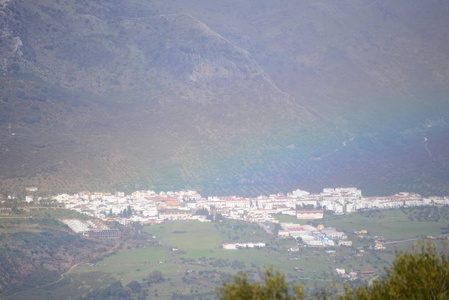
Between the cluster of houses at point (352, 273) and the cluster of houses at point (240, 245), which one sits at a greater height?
the cluster of houses at point (240, 245)

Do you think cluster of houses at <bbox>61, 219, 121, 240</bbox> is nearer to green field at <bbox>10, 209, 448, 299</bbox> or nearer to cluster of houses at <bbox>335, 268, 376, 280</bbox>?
green field at <bbox>10, 209, 448, 299</bbox>

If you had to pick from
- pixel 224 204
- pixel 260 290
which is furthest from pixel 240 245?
pixel 260 290

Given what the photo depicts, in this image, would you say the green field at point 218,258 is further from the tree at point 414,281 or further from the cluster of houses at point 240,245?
the tree at point 414,281

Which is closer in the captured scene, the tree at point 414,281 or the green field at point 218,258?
the tree at point 414,281

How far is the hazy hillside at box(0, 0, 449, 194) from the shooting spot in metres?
50.7

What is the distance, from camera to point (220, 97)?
65500mm

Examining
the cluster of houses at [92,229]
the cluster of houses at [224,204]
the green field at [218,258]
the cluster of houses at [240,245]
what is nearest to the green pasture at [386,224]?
the green field at [218,258]

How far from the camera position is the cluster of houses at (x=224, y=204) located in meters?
41.6

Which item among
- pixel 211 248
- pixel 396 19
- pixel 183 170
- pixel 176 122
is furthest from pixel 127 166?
pixel 396 19

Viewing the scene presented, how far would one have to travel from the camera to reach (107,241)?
119 ft

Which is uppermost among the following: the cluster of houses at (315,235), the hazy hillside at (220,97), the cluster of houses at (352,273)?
the hazy hillside at (220,97)

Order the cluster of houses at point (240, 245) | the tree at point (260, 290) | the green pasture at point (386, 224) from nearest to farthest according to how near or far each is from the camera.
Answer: the tree at point (260, 290), the cluster of houses at point (240, 245), the green pasture at point (386, 224)

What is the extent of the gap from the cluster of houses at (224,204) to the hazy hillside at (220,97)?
5.93 feet

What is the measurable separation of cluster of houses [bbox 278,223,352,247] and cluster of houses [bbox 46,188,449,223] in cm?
249
